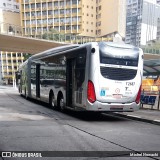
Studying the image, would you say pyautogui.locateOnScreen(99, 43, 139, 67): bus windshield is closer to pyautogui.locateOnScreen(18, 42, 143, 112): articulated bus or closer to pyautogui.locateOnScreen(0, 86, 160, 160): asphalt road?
pyautogui.locateOnScreen(18, 42, 143, 112): articulated bus

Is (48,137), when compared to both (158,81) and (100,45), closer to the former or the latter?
(100,45)

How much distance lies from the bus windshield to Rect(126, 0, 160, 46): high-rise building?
348 feet

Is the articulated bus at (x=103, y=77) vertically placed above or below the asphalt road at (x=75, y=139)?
above

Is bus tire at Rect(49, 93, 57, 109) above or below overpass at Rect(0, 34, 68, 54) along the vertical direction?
below

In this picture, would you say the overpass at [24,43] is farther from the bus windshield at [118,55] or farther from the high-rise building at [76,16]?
the high-rise building at [76,16]

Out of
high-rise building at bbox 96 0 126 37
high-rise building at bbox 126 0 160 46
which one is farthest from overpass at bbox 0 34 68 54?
high-rise building at bbox 126 0 160 46

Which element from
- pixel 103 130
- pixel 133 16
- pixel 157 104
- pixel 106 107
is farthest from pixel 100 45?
pixel 133 16

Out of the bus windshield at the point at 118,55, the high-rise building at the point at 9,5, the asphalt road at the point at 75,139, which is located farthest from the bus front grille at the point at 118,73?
the high-rise building at the point at 9,5

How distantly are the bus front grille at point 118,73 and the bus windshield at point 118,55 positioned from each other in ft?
0.85

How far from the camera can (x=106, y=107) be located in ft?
36.1

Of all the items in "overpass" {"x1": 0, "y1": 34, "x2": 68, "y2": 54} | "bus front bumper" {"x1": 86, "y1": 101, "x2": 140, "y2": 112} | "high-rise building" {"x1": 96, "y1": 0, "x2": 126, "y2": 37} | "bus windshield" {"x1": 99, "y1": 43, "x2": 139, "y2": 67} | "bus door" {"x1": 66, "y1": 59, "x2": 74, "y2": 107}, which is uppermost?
"high-rise building" {"x1": 96, "y1": 0, "x2": 126, "y2": 37}

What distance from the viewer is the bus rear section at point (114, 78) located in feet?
35.4

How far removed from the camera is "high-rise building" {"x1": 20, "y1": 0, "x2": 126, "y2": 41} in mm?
108062

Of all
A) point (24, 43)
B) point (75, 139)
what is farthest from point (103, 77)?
point (24, 43)
